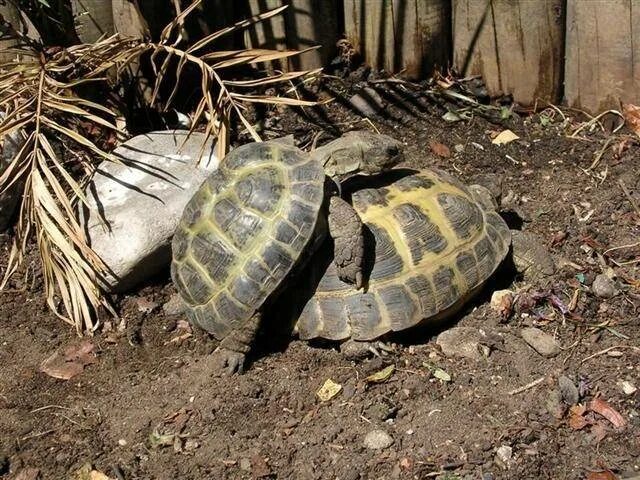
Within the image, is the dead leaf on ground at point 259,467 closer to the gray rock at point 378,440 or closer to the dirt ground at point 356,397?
the dirt ground at point 356,397

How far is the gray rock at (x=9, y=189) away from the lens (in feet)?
17.0

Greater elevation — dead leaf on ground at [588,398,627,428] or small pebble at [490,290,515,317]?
small pebble at [490,290,515,317]

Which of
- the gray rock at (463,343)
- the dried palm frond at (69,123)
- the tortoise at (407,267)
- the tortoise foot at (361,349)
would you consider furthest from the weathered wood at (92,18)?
the gray rock at (463,343)

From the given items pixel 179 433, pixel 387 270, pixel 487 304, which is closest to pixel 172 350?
pixel 179 433

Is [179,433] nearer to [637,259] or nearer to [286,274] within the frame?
Result: [286,274]

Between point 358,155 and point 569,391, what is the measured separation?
157 centimetres

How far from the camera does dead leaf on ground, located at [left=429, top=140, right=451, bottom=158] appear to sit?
5477mm

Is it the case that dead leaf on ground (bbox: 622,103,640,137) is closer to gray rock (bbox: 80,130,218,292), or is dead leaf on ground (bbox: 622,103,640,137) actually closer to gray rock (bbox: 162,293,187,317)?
gray rock (bbox: 80,130,218,292)

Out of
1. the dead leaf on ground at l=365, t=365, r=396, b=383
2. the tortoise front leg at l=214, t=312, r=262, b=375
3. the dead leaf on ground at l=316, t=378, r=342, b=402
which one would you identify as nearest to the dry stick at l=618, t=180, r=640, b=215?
the dead leaf on ground at l=365, t=365, r=396, b=383

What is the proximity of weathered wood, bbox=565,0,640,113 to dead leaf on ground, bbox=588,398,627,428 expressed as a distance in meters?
2.41

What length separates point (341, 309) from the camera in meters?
4.17

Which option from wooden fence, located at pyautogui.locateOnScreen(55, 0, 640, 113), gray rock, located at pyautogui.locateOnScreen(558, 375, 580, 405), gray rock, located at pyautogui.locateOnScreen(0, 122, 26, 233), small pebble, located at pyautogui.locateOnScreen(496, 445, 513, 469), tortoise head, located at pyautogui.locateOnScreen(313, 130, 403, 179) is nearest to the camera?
small pebble, located at pyautogui.locateOnScreen(496, 445, 513, 469)

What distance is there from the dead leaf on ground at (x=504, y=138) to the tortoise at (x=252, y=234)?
159 centimetres

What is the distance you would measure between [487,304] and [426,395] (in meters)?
0.75
